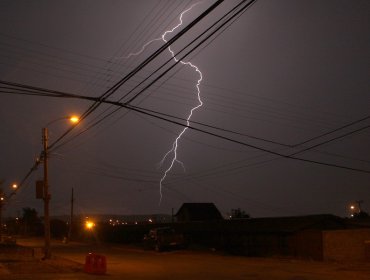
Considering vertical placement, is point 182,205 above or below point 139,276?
above

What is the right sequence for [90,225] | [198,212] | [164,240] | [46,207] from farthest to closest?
[198,212] → [90,225] → [164,240] → [46,207]

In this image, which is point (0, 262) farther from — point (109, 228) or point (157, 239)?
point (109, 228)

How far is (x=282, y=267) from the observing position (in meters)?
24.0

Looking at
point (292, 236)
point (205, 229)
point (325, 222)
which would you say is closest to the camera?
point (292, 236)

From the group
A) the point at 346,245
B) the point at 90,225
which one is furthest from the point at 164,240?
the point at 90,225

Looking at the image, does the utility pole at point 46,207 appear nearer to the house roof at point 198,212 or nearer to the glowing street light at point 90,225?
the glowing street light at point 90,225

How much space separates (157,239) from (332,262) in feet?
46.3

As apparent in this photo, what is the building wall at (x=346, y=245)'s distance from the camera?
26.6 metres

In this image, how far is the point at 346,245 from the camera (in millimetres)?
26953

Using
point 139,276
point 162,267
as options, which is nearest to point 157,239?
point 162,267

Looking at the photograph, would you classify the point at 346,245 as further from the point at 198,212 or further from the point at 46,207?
the point at 198,212

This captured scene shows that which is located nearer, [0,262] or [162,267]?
[162,267]

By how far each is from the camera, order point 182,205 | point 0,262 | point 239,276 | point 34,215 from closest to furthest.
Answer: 1. point 239,276
2. point 0,262
3. point 182,205
4. point 34,215

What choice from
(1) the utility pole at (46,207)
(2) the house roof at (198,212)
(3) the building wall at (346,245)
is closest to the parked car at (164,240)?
(1) the utility pole at (46,207)
